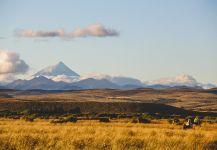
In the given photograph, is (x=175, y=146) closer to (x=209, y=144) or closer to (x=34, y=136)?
(x=209, y=144)

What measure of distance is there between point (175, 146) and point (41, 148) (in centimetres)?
589

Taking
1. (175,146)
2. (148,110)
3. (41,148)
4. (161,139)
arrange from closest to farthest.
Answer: (41,148), (175,146), (161,139), (148,110)

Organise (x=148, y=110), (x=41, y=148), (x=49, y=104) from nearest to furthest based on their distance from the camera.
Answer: (x=41, y=148) → (x=148, y=110) → (x=49, y=104)

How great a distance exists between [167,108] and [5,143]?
116m

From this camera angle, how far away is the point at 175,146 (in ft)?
73.7

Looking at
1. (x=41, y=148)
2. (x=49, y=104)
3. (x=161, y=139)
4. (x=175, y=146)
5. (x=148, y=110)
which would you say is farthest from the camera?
(x=49, y=104)

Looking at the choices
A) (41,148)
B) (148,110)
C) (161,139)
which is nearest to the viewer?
(41,148)

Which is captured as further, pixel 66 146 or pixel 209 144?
pixel 209 144

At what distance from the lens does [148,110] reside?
12888 cm

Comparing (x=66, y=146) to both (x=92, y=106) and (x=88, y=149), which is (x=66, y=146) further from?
(x=92, y=106)

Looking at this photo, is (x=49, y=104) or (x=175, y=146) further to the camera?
(x=49, y=104)

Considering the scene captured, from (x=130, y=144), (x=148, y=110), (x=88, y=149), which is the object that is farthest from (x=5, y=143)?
(x=148, y=110)

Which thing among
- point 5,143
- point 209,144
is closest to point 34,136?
point 5,143

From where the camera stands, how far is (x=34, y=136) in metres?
23.7
